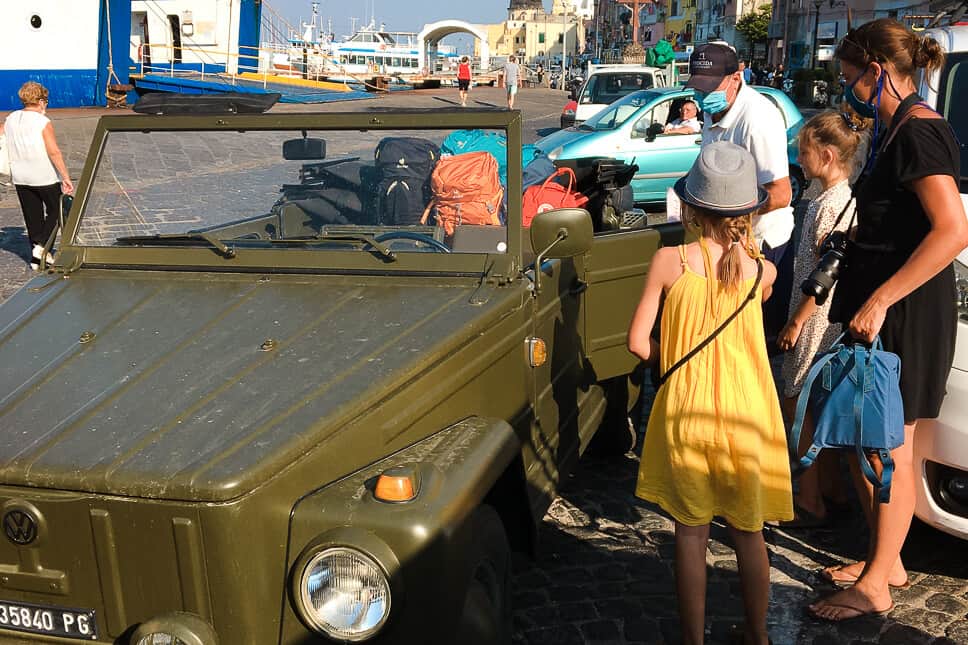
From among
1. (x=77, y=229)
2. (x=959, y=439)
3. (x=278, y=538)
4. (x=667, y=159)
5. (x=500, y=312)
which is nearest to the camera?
(x=278, y=538)

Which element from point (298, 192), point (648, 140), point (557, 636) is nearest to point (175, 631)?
point (557, 636)

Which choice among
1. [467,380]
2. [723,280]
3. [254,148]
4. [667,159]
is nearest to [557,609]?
[467,380]

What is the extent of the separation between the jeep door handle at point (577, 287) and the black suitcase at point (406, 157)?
755 mm

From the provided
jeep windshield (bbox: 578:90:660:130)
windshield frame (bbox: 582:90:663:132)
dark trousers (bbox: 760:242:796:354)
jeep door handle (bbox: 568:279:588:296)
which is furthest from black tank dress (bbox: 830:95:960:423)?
jeep windshield (bbox: 578:90:660:130)

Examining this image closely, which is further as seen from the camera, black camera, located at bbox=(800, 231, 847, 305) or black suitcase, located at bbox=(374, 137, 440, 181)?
black suitcase, located at bbox=(374, 137, 440, 181)

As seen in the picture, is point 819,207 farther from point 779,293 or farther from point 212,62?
point 212,62

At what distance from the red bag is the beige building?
12950cm

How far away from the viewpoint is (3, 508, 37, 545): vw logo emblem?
97.0 inches

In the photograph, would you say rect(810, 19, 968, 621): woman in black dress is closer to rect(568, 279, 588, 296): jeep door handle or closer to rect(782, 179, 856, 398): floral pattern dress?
rect(782, 179, 856, 398): floral pattern dress

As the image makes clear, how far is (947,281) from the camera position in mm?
3473

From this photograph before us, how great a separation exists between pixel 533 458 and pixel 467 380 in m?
0.66

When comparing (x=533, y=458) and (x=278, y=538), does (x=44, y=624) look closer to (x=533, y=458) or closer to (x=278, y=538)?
(x=278, y=538)

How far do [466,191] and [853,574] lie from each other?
2.14m

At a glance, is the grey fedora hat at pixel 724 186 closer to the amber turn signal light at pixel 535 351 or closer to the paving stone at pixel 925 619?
the amber turn signal light at pixel 535 351
